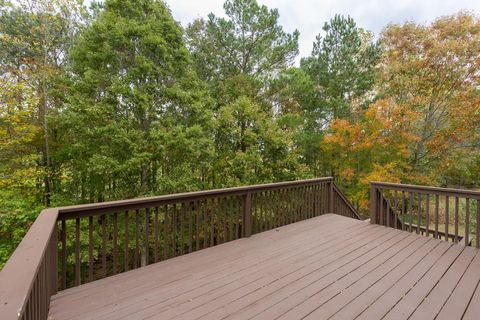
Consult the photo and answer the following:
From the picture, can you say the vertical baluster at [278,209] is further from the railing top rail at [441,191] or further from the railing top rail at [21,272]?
the railing top rail at [21,272]

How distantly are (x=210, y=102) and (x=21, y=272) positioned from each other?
751cm

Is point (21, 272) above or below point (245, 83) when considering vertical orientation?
below

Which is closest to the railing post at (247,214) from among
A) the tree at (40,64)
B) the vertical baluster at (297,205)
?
the vertical baluster at (297,205)

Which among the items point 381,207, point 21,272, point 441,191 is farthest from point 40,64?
point 441,191

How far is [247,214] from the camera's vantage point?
12.1 ft

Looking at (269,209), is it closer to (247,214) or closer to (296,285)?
(247,214)

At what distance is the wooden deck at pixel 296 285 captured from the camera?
189 cm

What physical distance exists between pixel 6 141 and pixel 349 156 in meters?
10.6

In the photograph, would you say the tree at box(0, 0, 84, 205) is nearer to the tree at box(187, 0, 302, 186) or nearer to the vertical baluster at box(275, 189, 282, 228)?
the tree at box(187, 0, 302, 186)

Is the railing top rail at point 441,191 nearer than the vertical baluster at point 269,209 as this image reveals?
Yes

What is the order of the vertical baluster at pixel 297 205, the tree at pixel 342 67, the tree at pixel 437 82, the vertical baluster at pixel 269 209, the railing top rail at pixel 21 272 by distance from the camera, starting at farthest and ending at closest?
the tree at pixel 342 67 < the tree at pixel 437 82 < the vertical baluster at pixel 297 205 < the vertical baluster at pixel 269 209 < the railing top rail at pixel 21 272

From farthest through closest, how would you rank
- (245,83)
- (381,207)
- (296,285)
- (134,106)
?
1. (245,83)
2. (134,106)
3. (381,207)
4. (296,285)

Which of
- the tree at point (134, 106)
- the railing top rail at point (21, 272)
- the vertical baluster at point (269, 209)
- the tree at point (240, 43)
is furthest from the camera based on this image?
the tree at point (240, 43)

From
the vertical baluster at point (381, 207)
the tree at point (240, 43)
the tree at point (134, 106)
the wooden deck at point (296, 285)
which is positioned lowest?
the wooden deck at point (296, 285)
